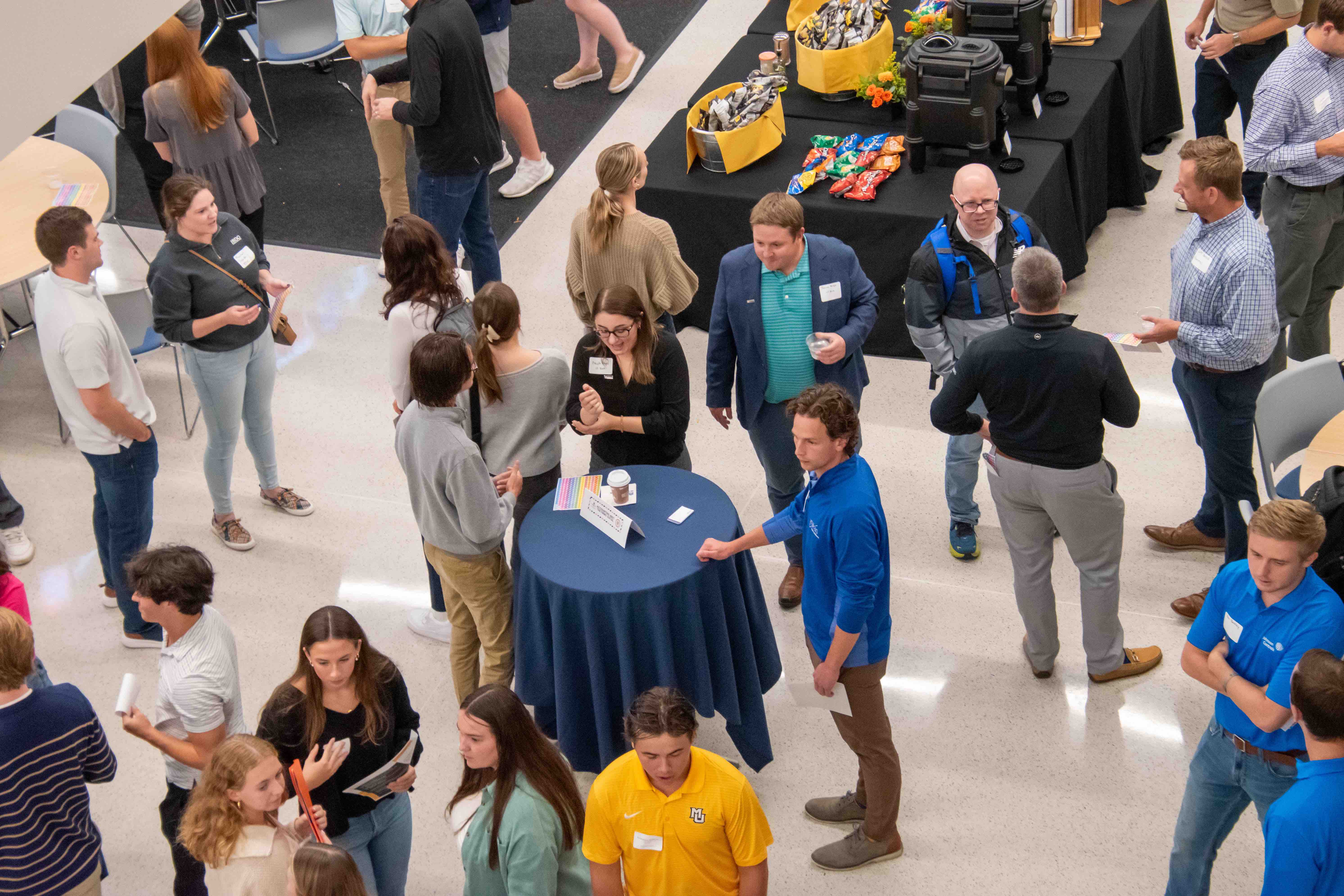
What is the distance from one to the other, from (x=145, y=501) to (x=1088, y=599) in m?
3.08

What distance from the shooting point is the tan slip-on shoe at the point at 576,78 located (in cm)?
760

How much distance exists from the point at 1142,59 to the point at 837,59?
1.66m

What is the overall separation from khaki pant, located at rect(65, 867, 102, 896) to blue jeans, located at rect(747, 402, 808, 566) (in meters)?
2.23

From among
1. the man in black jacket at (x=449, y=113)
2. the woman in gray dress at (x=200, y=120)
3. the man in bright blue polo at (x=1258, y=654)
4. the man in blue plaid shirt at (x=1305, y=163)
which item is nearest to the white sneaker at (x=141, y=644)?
the woman in gray dress at (x=200, y=120)

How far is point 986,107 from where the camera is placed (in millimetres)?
5141

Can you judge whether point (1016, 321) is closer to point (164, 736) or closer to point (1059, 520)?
point (1059, 520)

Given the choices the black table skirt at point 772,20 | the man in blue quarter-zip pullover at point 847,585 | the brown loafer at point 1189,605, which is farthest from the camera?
the black table skirt at point 772,20

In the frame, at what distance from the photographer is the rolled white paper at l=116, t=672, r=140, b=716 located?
2693 millimetres

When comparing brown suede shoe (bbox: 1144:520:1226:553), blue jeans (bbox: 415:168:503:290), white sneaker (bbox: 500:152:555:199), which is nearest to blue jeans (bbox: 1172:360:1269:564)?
brown suede shoe (bbox: 1144:520:1226:553)

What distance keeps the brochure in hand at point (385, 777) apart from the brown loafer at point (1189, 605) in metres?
2.56

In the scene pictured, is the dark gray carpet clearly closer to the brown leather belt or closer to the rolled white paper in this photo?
the rolled white paper

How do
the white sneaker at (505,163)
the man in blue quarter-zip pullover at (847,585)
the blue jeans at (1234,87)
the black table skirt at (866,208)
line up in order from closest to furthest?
1. the man in blue quarter-zip pullover at (847,585)
2. the black table skirt at (866,208)
3. the blue jeans at (1234,87)
4. the white sneaker at (505,163)

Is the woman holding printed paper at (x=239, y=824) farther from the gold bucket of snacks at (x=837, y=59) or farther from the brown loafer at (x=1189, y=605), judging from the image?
the gold bucket of snacks at (x=837, y=59)

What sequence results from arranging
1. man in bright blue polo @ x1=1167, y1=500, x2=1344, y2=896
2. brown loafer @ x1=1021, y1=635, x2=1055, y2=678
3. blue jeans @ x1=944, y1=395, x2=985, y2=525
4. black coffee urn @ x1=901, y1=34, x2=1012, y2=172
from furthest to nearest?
black coffee urn @ x1=901, y1=34, x2=1012, y2=172 → blue jeans @ x1=944, y1=395, x2=985, y2=525 → brown loafer @ x1=1021, y1=635, x2=1055, y2=678 → man in bright blue polo @ x1=1167, y1=500, x2=1344, y2=896
